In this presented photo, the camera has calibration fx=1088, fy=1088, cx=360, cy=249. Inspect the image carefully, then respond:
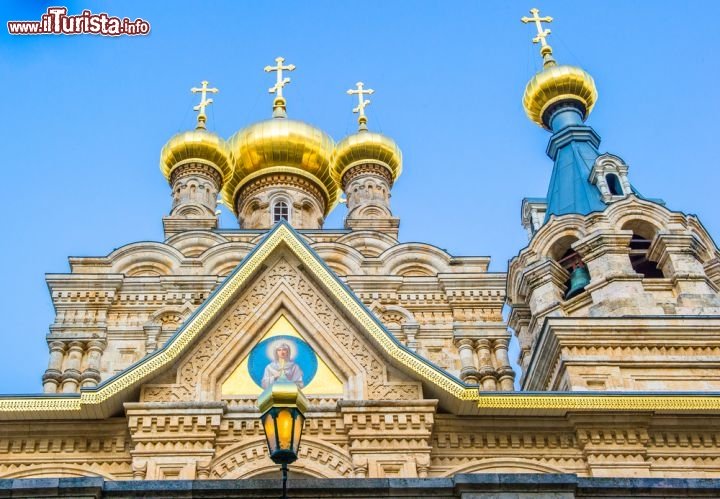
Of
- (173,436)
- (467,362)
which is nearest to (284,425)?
(173,436)

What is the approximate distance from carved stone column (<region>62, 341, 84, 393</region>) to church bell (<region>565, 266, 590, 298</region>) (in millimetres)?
7198

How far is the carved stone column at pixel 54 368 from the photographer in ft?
46.5

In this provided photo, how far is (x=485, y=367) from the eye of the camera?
14.4 meters

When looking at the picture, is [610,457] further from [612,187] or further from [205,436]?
[612,187]

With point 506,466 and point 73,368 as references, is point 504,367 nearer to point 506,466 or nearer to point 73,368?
point 506,466

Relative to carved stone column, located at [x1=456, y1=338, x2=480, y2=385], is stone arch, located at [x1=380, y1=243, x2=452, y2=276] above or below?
above

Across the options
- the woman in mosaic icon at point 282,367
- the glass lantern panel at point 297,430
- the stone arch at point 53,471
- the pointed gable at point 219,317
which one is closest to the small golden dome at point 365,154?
the pointed gable at point 219,317

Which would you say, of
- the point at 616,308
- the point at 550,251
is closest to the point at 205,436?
the point at 616,308

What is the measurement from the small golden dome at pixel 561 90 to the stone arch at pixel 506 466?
1269cm

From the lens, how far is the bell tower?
43.4ft

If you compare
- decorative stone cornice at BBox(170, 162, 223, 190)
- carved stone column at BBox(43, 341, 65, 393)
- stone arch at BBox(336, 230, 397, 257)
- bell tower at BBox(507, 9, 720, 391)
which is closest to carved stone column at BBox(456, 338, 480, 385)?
bell tower at BBox(507, 9, 720, 391)

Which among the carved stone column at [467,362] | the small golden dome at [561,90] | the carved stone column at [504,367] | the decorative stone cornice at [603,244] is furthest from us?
the small golden dome at [561,90]

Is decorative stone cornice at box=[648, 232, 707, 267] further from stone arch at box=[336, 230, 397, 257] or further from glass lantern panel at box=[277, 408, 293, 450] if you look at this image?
glass lantern panel at box=[277, 408, 293, 450]

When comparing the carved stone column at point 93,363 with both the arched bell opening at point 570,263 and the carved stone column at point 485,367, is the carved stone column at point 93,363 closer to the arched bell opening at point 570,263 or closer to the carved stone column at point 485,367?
the carved stone column at point 485,367
